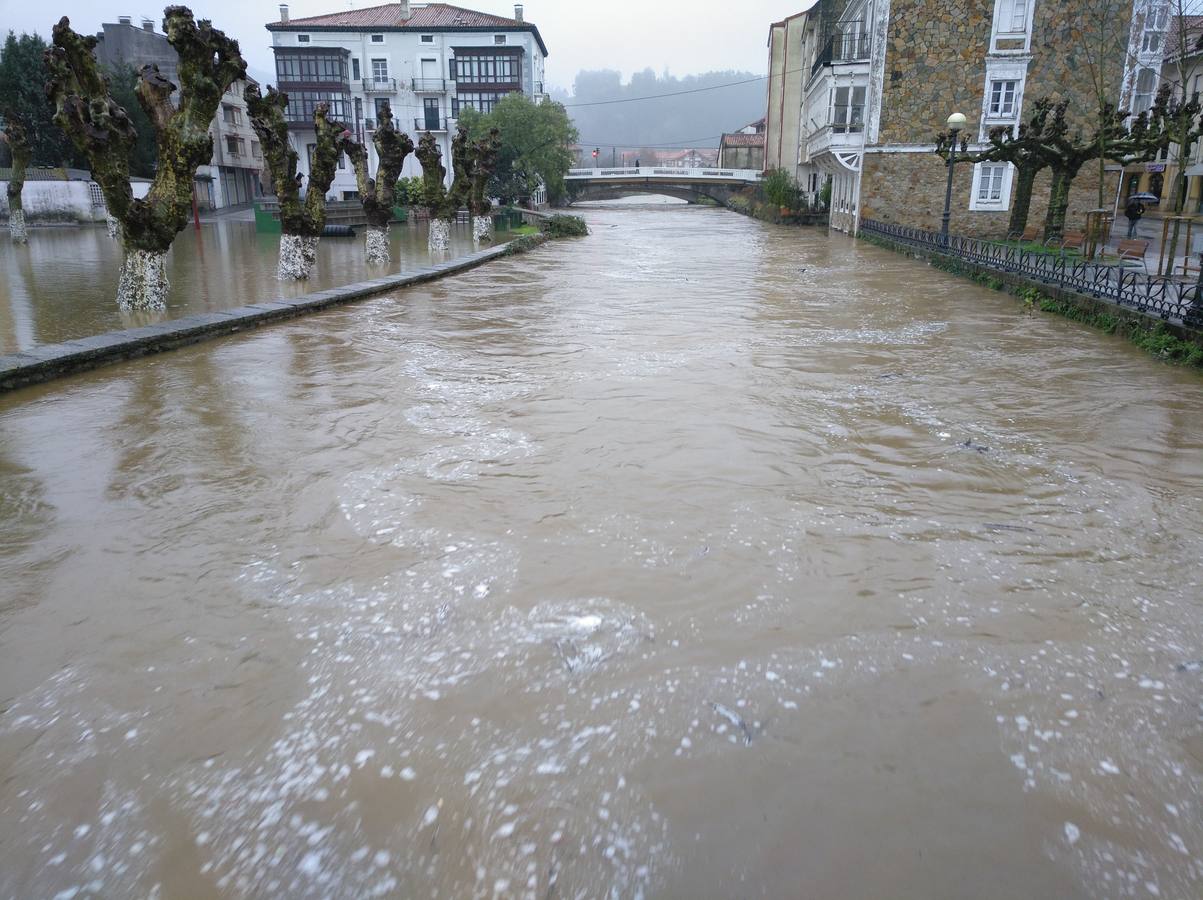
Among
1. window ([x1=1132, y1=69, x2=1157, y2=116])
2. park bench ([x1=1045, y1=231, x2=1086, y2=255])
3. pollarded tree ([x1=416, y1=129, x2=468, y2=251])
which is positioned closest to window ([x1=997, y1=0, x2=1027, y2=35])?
window ([x1=1132, y1=69, x2=1157, y2=116])

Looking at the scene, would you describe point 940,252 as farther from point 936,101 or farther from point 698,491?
point 698,491

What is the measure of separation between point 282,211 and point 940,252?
1559 cm

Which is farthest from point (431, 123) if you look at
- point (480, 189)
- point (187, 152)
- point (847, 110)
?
point (187, 152)

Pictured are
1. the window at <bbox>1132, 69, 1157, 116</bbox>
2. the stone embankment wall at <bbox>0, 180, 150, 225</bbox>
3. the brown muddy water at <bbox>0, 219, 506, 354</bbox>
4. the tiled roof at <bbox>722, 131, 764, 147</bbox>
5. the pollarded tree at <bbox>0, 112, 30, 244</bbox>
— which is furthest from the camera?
the tiled roof at <bbox>722, 131, 764, 147</bbox>

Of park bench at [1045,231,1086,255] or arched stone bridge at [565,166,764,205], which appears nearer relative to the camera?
park bench at [1045,231,1086,255]

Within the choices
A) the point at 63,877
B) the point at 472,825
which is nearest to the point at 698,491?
the point at 472,825

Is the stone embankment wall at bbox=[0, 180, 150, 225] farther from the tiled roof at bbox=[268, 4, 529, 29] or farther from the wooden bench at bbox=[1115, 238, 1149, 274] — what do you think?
the wooden bench at bbox=[1115, 238, 1149, 274]

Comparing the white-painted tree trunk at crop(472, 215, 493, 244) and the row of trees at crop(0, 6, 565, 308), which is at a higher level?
the row of trees at crop(0, 6, 565, 308)

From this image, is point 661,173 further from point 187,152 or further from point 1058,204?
point 187,152

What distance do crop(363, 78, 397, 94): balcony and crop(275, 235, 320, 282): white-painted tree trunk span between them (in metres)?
48.2

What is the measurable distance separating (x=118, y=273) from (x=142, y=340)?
1115cm

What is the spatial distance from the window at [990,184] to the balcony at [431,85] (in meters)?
41.7

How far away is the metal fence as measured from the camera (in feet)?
36.9

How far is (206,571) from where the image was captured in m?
4.83
